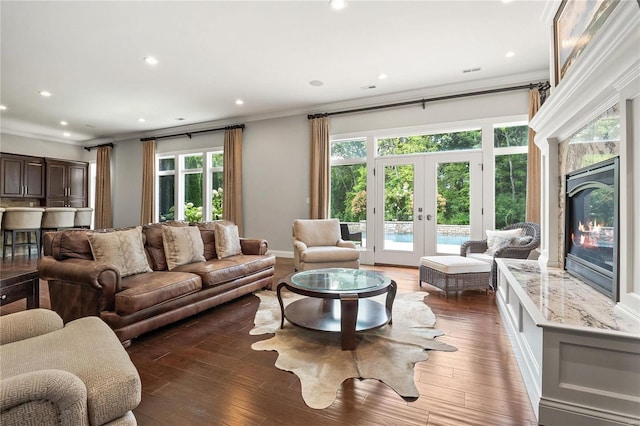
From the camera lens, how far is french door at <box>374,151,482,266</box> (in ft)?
16.8

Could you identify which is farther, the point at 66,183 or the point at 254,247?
the point at 66,183

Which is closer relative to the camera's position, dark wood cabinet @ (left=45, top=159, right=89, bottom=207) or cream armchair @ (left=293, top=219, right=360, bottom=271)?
cream armchair @ (left=293, top=219, right=360, bottom=271)

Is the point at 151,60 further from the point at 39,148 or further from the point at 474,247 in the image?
the point at 39,148

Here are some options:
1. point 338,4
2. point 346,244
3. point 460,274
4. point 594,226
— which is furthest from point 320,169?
point 594,226

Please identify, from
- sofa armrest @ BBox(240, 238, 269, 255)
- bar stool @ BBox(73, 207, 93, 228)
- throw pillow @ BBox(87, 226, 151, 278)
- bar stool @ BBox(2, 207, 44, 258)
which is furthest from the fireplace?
bar stool @ BBox(73, 207, 93, 228)

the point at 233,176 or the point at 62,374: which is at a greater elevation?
the point at 233,176

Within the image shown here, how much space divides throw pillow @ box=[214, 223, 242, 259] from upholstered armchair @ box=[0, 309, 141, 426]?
7.36ft

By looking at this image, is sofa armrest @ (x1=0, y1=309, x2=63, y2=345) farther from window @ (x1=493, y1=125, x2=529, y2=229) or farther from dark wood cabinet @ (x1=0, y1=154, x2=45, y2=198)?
dark wood cabinet @ (x1=0, y1=154, x2=45, y2=198)

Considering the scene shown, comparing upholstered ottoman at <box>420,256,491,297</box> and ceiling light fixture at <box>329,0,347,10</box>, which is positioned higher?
ceiling light fixture at <box>329,0,347,10</box>

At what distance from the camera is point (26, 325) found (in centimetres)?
149

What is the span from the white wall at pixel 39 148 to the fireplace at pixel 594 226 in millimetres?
11600

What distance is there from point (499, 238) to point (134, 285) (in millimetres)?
4425

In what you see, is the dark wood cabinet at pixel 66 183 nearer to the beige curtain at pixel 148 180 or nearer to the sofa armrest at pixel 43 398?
the beige curtain at pixel 148 180

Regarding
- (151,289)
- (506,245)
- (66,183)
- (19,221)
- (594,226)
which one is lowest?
(151,289)
